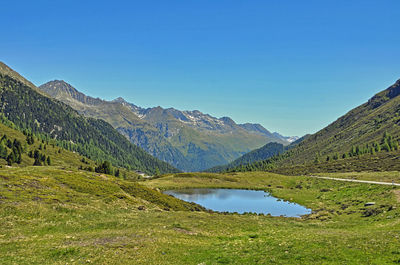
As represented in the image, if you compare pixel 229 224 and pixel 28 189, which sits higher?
pixel 28 189

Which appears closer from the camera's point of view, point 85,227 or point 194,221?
point 85,227

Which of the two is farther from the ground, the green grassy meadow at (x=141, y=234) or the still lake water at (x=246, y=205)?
the green grassy meadow at (x=141, y=234)

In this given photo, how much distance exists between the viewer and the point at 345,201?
76.2m

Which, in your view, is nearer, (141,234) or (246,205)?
(141,234)

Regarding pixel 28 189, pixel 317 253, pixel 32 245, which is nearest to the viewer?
pixel 317 253

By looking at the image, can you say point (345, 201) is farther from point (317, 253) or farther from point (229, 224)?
point (317, 253)

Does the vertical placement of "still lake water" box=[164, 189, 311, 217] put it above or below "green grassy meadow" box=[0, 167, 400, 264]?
below

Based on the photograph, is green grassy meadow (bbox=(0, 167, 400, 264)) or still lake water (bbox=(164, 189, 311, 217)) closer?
green grassy meadow (bbox=(0, 167, 400, 264))

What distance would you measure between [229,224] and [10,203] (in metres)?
33.6

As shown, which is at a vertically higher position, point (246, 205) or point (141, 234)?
point (141, 234)

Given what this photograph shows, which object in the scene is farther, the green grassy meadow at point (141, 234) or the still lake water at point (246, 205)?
the still lake water at point (246, 205)

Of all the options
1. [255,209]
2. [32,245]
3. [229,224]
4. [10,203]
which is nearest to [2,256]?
[32,245]

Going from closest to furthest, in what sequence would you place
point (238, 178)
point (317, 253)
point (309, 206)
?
1. point (317, 253)
2. point (309, 206)
3. point (238, 178)

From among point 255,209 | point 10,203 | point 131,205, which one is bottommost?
point 255,209
